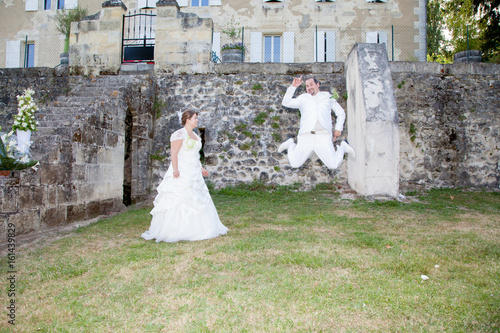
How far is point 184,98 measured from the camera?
9914 millimetres

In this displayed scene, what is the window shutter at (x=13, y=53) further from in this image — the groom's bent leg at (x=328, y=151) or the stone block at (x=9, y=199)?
the groom's bent leg at (x=328, y=151)

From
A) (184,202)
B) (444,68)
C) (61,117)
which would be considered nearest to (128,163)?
(61,117)

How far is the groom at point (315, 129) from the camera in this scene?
17.2 feet

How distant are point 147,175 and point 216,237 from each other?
5082mm

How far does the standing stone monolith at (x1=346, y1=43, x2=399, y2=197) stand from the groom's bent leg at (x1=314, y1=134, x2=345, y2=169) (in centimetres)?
238

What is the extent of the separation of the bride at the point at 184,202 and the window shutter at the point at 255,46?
39.1 feet

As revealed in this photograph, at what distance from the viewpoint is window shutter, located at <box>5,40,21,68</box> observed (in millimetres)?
17156

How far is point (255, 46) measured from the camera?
638 inches

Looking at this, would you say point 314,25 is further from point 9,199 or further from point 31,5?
point 9,199

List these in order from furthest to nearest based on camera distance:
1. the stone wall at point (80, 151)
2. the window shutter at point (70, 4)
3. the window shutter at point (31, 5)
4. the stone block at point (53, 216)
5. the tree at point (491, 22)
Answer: the window shutter at point (31, 5) → the window shutter at point (70, 4) → the tree at point (491, 22) → the stone block at point (53, 216) → the stone wall at point (80, 151)

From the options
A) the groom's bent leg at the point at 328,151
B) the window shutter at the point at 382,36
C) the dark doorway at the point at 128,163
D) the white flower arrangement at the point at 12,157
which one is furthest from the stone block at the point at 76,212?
the window shutter at the point at 382,36

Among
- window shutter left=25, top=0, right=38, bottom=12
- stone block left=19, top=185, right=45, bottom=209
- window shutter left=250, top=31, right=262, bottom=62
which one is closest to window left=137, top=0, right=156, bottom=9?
window shutter left=250, top=31, right=262, bottom=62

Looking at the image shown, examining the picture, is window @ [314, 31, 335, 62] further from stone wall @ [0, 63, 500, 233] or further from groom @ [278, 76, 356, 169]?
groom @ [278, 76, 356, 169]

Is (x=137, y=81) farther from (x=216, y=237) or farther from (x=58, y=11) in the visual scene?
(x=58, y=11)
